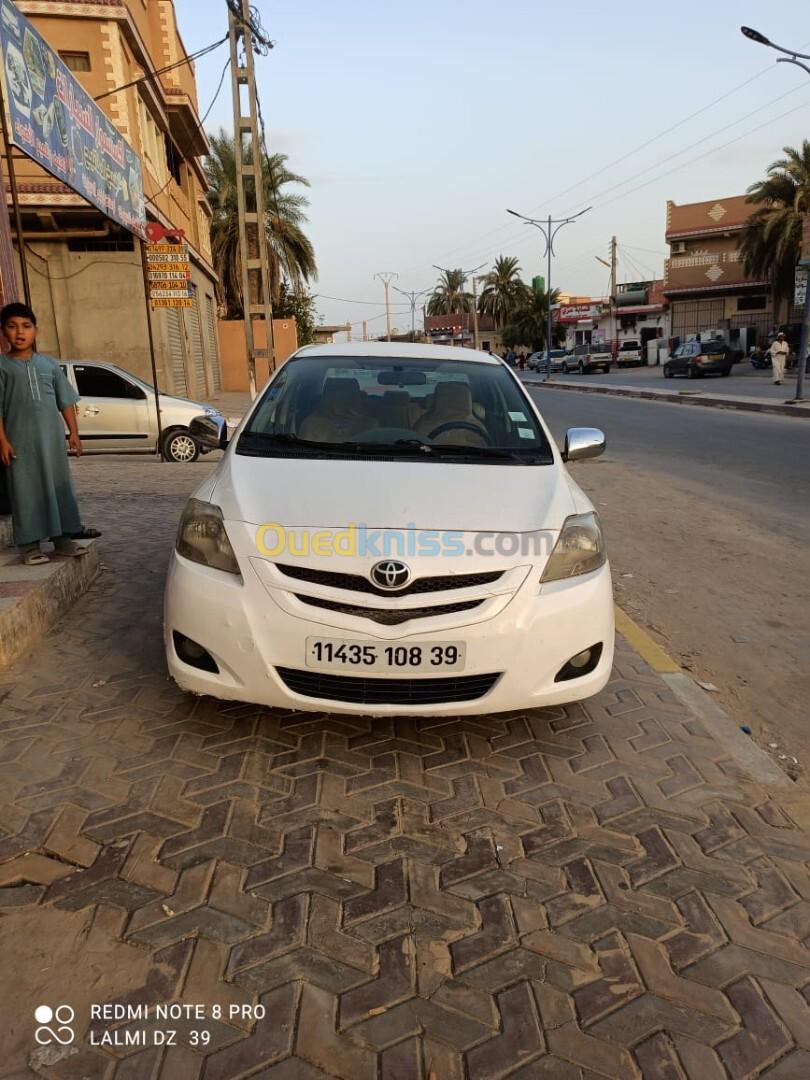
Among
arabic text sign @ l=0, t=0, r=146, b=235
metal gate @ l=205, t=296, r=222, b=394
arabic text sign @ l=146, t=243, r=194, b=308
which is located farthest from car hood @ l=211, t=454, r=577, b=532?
metal gate @ l=205, t=296, r=222, b=394

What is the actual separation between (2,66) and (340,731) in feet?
19.9

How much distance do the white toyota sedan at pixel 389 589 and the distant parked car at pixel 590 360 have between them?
154ft

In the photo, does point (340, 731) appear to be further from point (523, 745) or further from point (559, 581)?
point (559, 581)

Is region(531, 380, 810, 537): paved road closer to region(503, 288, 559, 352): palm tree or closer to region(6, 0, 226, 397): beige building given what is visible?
region(6, 0, 226, 397): beige building

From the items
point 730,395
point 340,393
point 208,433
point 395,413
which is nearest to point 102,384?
point 208,433

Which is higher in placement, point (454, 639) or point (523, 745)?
point (454, 639)

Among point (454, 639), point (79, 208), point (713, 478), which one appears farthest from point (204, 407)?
point (454, 639)

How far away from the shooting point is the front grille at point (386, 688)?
286 cm

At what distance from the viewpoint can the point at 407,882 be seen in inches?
93.7

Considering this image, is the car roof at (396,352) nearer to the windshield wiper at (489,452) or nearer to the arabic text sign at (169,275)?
the windshield wiper at (489,452)

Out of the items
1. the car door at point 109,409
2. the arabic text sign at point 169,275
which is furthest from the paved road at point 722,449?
the car door at point 109,409

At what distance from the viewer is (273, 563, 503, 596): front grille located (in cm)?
281

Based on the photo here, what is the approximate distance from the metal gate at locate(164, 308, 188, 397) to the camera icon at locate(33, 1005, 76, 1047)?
18.0 m

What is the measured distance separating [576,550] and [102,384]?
411 inches
